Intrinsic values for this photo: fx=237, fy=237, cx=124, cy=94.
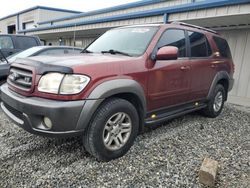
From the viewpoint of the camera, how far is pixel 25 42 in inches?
326

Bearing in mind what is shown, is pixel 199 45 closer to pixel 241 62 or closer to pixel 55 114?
pixel 55 114

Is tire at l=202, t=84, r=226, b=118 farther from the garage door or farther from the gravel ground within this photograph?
Result: the garage door

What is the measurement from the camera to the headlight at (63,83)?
2625 mm

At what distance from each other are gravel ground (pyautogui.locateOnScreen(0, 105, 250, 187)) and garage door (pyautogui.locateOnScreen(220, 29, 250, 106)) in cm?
345

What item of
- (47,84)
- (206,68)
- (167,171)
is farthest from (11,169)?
(206,68)

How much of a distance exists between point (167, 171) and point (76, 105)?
1.41 metres

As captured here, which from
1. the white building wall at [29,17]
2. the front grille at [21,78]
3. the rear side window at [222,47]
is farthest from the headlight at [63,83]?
the white building wall at [29,17]

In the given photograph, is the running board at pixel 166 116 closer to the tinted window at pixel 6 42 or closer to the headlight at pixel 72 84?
the headlight at pixel 72 84

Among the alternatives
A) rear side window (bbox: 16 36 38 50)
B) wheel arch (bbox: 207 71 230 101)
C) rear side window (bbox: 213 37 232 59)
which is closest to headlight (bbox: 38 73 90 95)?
wheel arch (bbox: 207 71 230 101)

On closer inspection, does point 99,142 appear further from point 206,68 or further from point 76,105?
point 206,68

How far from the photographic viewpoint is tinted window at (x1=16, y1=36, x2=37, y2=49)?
8180 mm

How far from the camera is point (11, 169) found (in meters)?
2.86

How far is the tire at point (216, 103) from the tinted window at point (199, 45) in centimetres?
92

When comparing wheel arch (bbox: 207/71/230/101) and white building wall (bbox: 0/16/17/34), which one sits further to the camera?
white building wall (bbox: 0/16/17/34)
